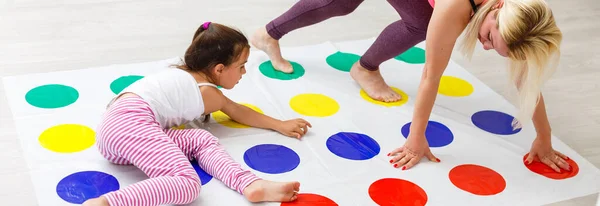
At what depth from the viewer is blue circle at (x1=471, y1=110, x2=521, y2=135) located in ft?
5.85

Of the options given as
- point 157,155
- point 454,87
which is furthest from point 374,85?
Answer: point 157,155

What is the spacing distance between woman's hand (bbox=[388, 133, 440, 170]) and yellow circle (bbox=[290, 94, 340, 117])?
27cm

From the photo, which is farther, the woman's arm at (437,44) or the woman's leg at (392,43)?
the woman's leg at (392,43)

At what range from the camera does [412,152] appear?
1.58m

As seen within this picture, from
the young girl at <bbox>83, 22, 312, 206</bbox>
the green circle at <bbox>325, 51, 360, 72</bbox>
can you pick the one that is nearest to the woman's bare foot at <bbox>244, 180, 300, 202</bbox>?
the young girl at <bbox>83, 22, 312, 206</bbox>

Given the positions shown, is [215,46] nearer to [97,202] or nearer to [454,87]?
[97,202]

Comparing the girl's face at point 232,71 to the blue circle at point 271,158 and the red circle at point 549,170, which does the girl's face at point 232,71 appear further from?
the red circle at point 549,170

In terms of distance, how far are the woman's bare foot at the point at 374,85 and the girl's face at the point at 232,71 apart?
0.44m

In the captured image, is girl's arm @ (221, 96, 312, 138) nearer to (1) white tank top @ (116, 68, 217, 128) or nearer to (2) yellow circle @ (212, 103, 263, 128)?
(2) yellow circle @ (212, 103, 263, 128)

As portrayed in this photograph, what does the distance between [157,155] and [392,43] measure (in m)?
0.76

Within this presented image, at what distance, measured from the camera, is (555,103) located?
1.96m

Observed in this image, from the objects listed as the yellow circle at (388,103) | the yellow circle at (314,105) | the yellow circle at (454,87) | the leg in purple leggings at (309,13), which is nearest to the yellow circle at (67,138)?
the yellow circle at (314,105)

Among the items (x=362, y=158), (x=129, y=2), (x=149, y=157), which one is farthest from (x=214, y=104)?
(x=129, y=2)

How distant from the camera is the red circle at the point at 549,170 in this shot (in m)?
1.59
